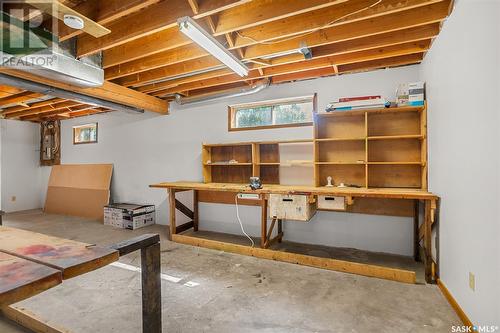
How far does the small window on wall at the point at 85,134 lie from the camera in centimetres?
634

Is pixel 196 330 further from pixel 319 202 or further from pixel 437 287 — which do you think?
pixel 437 287

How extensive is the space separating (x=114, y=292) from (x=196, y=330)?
106 centimetres

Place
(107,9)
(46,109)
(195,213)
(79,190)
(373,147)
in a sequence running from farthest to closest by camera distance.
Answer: (79,190) < (46,109) < (195,213) < (373,147) < (107,9)

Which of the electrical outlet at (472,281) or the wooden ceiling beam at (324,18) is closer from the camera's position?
the electrical outlet at (472,281)

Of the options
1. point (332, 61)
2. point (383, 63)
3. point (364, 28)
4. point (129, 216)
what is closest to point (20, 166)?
point (129, 216)

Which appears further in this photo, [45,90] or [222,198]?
[222,198]

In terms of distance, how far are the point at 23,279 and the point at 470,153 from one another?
103 inches

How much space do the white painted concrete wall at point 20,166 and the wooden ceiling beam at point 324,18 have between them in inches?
282

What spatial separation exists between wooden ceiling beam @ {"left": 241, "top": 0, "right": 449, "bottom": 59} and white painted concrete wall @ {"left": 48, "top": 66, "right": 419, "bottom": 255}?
105 cm

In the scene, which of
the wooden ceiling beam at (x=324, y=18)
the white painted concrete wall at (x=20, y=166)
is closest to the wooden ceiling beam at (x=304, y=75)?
the wooden ceiling beam at (x=324, y=18)

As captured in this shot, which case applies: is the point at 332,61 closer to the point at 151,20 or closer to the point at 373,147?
the point at 373,147

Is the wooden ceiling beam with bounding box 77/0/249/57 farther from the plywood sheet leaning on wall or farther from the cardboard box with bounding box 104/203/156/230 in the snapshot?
the plywood sheet leaning on wall

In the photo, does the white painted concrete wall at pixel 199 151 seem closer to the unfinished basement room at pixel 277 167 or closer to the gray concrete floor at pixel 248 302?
the unfinished basement room at pixel 277 167

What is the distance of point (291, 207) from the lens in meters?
3.15
